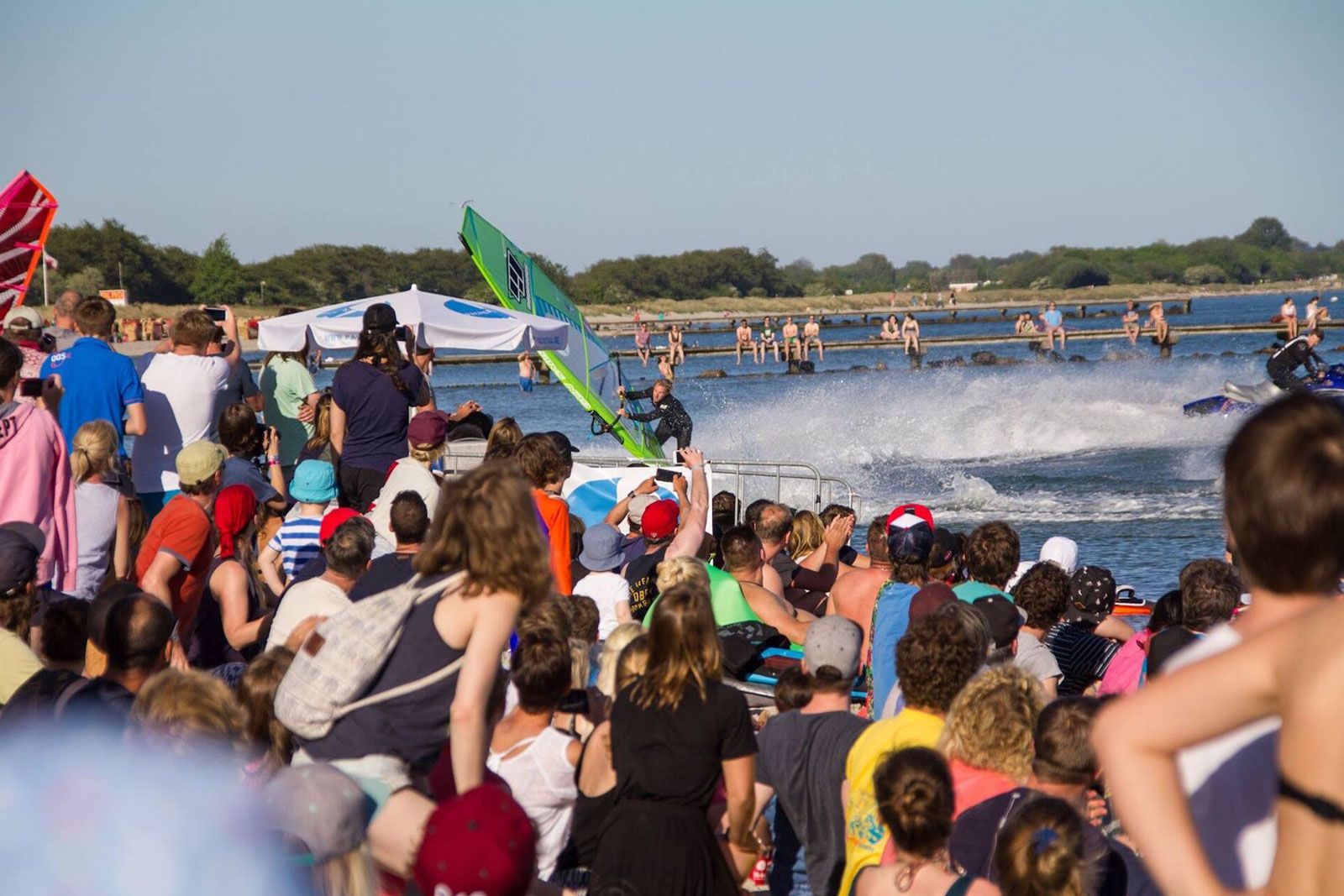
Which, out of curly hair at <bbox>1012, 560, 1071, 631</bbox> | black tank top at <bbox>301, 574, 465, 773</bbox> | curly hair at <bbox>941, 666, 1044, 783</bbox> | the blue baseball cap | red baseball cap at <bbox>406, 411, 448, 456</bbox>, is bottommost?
curly hair at <bbox>1012, 560, 1071, 631</bbox>

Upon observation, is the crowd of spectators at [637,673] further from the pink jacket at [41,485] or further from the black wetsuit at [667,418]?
the black wetsuit at [667,418]

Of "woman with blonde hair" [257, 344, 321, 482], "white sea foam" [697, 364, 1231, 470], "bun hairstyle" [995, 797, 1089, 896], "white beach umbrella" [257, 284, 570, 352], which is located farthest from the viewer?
"white sea foam" [697, 364, 1231, 470]

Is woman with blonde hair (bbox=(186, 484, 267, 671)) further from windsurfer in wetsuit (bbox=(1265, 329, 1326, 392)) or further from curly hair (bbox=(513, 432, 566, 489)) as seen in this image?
windsurfer in wetsuit (bbox=(1265, 329, 1326, 392))

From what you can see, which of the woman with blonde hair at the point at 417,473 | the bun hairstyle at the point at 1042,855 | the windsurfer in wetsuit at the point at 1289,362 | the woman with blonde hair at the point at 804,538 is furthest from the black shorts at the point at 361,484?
the windsurfer in wetsuit at the point at 1289,362

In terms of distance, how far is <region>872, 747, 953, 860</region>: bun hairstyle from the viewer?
345cm

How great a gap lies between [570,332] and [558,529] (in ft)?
23.7

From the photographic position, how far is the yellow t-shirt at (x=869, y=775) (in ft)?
13.3

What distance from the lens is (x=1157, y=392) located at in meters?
33.0

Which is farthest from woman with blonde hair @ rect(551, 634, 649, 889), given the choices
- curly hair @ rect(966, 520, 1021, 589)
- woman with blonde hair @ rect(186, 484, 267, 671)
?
curly hair @ rect(966, 520, 1021, 589)

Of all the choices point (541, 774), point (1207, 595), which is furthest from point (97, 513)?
point (1207, 595)

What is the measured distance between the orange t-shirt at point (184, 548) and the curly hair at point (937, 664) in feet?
10.3

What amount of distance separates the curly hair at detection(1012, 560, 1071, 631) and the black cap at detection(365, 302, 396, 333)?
4213 millimetres

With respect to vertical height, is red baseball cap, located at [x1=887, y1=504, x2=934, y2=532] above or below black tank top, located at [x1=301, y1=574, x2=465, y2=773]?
below

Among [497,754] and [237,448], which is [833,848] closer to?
[497,754]
